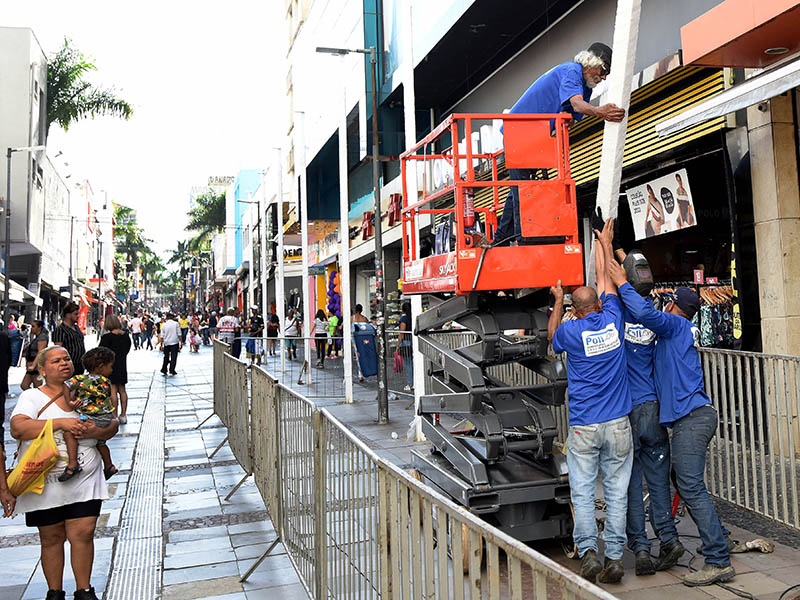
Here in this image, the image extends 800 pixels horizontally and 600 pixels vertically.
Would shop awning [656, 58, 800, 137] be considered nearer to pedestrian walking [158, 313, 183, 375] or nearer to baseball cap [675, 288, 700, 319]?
baseball cap [675, 288, 700, 319]

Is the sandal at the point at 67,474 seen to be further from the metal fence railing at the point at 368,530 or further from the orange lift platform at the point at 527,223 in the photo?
the orange lift platform at the point at 527,223

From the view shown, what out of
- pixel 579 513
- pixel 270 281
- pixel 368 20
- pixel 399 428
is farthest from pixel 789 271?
pixel 270 281

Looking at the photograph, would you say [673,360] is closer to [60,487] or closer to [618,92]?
[618,92]

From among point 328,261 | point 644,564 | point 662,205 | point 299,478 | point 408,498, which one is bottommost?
point 644,564

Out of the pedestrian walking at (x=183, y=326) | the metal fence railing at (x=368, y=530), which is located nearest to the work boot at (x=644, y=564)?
the metal fence railing at (x=368, y=530)

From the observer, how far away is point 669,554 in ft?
15.5

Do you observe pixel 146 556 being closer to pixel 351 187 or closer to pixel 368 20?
pixel 368 20

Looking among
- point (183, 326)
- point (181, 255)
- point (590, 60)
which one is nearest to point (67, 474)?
point (590, 60)

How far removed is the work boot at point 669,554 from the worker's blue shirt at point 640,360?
37.4 inches

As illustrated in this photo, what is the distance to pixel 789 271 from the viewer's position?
7.87 meters

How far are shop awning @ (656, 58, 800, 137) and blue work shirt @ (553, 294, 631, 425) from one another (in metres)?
3.19

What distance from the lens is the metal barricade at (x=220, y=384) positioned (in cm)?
1015

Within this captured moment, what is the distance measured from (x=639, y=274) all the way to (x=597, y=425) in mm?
1038

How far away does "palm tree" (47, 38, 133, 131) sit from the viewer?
32969 mm
